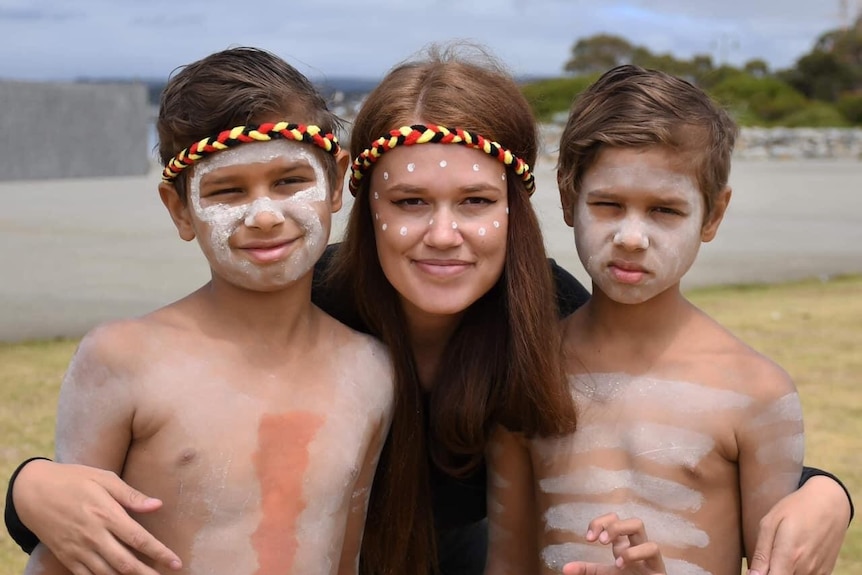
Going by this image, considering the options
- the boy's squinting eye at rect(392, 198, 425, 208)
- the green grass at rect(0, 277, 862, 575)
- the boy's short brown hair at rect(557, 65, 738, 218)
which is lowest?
the green grass at rect(0, 277, 862, 575)

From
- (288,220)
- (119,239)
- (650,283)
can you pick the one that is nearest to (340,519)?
(288,220)

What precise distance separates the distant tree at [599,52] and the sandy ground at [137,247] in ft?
77.5

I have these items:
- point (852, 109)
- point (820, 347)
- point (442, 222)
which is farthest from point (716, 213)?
point (852, 109)

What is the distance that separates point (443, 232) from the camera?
2377 mm

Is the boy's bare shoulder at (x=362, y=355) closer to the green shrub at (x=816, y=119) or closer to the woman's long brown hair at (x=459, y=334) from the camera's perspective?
the woman's long brown hair at (x=459, y=334)

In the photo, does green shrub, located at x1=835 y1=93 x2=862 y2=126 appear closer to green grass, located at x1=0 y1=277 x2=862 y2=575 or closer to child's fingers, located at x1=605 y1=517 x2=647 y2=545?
green grass, located at x1=0 y1=277 x2=862 y2=575

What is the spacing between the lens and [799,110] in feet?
79.5

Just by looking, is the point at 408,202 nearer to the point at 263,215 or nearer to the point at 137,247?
the point at 263,215

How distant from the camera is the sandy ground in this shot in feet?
26.3

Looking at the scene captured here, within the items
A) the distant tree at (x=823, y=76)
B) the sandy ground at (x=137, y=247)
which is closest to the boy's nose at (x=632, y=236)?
the sandy ground at (x=137, y=247)

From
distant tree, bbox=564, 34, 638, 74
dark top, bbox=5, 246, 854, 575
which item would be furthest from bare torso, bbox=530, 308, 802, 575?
distant tree, bbox=564, 34, 638, 74

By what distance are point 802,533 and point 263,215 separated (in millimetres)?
1353

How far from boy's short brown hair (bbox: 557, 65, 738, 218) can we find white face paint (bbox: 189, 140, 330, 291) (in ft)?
2.09

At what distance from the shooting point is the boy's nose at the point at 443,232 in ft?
7.79
